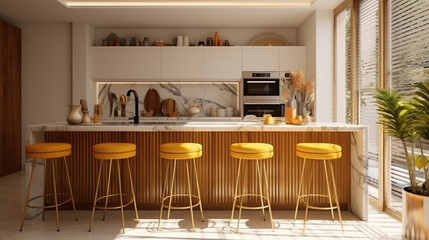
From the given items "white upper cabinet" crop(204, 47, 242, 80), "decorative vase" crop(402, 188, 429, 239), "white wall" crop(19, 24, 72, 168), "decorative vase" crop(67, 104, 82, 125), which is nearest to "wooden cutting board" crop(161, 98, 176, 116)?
"white upper cabinet" crop(204, 47, 242, 80)

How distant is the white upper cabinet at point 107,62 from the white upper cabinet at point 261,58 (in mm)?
2180

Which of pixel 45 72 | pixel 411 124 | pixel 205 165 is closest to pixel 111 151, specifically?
pixel 205 165

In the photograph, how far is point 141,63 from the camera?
5.98m

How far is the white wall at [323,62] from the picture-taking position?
5277 millimetres

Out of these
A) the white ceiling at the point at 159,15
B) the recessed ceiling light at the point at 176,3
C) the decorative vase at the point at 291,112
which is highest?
the recessed ceiling light at the point at 176,3

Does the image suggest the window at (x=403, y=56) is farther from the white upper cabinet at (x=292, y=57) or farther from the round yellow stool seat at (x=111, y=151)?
the round yellow stool seat at (x=111, y=151)

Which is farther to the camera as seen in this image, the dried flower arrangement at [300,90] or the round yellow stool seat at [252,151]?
the dried flower arrangement at [300,90]

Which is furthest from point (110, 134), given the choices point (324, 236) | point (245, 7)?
point (245, 7)

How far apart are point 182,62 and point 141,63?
706 mm

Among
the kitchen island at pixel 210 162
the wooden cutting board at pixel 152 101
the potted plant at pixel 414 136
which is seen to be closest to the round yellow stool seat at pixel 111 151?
the kitchen island at pixel 210 162

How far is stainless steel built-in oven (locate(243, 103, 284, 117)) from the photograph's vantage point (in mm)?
5930

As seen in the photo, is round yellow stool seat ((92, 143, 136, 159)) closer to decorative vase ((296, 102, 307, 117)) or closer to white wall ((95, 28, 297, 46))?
decorative vase ((296, 102, 307, 117))

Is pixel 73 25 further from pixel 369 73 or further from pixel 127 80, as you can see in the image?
pixel 369 73

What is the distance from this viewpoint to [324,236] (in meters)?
3.05
